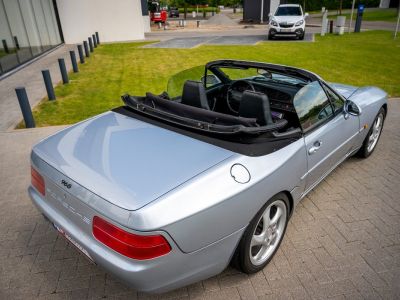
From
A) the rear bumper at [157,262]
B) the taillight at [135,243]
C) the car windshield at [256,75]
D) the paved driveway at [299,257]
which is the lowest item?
the paved driveway at [299,257]

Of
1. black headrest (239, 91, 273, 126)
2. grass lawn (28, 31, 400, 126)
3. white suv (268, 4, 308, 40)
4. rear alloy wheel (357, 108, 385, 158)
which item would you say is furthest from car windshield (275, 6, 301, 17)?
black headrest (239, 91, 273, 126)

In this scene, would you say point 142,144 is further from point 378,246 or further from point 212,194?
point 378,246

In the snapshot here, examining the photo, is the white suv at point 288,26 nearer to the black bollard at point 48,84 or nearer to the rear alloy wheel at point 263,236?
the black bollard at point 48,84

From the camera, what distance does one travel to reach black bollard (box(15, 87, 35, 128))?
19.2 ft

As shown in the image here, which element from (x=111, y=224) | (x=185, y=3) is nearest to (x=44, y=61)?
(x=111, y=224)

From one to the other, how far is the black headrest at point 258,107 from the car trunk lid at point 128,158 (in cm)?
57

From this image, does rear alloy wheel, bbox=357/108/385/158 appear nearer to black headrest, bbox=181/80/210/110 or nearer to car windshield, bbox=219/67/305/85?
car windshield, bbox=219/67/305/85

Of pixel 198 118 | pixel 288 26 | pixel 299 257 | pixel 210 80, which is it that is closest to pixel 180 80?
pixel 210 80

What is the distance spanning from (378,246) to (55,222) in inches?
110

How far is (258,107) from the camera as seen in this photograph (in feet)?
8.86

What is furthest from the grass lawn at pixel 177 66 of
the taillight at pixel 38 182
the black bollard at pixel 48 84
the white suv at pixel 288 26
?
the taillight at pixel 38 182

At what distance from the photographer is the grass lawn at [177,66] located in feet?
24.7

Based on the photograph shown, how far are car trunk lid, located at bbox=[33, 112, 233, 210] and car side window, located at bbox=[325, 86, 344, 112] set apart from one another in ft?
5.40

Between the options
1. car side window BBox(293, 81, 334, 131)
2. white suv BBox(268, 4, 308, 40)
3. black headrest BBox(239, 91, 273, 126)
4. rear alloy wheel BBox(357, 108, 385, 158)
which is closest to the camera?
black headrest BBox(239, 91, 273, 126)
